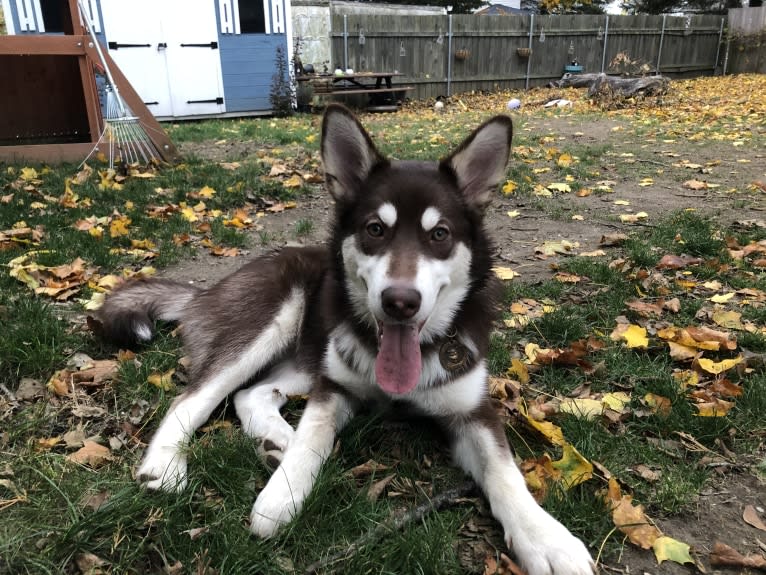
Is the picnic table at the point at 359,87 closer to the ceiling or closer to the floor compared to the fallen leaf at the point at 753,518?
closer to the ceiling

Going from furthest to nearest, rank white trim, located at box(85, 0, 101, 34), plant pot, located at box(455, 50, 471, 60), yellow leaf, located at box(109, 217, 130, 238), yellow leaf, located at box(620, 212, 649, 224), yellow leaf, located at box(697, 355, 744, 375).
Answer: plant pot, located at box(455, 50, 471, 60)
white trim, located at box(85, 0, 101, 34)
yellow leaf, located at box(620, 212, 649, 224)
yellow leaf, located at box(109, 217, 130, 238)
yellow leaf, located at box(697, 355, 744, 375)

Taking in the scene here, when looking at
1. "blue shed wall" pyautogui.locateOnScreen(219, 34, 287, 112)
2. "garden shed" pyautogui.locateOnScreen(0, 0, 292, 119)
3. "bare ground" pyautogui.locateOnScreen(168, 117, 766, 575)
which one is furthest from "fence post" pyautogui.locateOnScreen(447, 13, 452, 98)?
"bare ground" pyautogui.locateOnScreen(168, 117, 766, 575)

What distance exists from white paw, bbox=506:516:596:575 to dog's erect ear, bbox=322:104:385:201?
5.72 ft

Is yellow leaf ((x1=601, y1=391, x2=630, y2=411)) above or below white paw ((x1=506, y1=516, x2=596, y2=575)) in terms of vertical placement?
below

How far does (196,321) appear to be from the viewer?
3.23m

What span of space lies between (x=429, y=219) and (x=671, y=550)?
5.31ft

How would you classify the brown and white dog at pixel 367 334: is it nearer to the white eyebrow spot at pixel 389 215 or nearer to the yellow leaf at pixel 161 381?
the white eyebrow spot at pixel 389 215

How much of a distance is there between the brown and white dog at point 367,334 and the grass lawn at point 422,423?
116 millimetres

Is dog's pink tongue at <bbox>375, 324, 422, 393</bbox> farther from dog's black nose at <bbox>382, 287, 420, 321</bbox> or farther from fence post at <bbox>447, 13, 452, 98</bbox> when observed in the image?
fence post at <bbox>447, 13, 452, 98</bbox>

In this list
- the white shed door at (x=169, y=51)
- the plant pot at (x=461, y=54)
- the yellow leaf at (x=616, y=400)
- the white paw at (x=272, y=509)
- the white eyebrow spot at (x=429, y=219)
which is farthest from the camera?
the plant pot at (x=461, y=54)

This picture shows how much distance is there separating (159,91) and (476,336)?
14.7 m

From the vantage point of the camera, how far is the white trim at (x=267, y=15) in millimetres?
15180

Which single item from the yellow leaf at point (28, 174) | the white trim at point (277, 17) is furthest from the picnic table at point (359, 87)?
the yellow leaf at point (28, 174)

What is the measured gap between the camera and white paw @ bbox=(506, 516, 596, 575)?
1.87 metres
